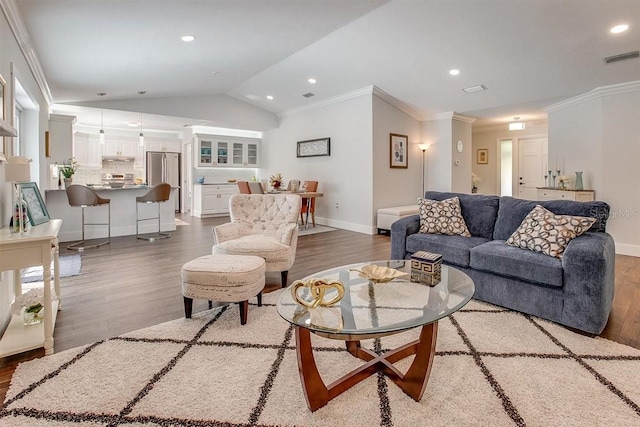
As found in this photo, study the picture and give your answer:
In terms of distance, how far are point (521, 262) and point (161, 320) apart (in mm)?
2751

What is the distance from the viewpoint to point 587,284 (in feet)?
7.72

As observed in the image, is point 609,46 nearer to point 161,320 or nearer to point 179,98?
point 161,320

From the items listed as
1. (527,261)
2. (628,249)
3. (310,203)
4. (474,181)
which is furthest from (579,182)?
(310,203)

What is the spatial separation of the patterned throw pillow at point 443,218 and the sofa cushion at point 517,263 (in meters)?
0.47

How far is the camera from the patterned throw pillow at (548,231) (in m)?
2.65

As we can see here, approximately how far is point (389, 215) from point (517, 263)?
3.61 m

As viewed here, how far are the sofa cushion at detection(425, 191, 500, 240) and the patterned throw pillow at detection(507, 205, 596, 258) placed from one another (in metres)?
0.45

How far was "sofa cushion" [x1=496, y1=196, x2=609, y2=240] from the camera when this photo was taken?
2.77 meters

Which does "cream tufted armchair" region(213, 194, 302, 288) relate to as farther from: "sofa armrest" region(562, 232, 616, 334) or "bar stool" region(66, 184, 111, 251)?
"bar stool" region(66, 184, 111, 251)

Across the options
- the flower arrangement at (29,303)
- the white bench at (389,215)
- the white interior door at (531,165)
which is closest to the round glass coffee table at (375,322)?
the flower arrangement at (29,303)

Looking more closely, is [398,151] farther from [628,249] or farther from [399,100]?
[628,249]

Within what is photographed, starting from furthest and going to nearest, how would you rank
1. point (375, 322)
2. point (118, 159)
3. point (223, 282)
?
point (118, 159) → point (223, 282) → point (375, 322)

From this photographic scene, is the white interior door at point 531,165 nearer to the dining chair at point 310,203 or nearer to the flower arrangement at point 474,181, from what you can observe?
the flower arrangement at point 474,181

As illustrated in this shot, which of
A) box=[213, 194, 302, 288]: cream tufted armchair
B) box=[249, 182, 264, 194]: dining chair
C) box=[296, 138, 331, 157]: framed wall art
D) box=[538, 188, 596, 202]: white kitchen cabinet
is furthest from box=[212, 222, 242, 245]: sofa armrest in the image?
box=[538, 188, 596, 202]: white kitchen cabinet
